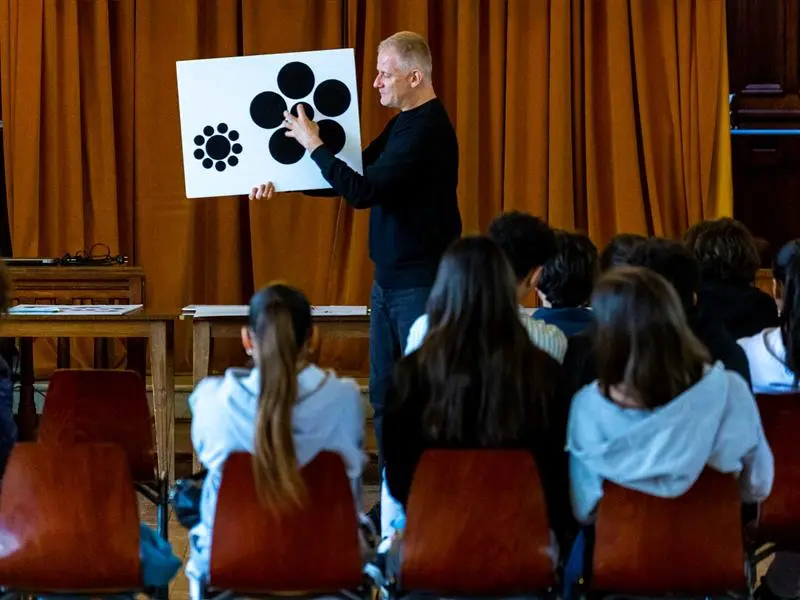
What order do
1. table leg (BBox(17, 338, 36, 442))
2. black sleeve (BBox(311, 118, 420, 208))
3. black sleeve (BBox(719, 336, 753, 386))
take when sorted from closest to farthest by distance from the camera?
black sleeve (BBox(719, 336, 753, 386)) → black sleeve (BBox(311, 118, 420, 208)) → table leg (BBox(17, 338, 36, 442))

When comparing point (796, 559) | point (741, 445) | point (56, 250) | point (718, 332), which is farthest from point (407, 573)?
point (56, 250)

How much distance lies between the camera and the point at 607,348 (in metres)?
2.34

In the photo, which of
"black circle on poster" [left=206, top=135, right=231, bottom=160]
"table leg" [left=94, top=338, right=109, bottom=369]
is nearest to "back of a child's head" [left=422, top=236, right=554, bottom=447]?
"black circle on poster" [left=206, top=135, right=231, bottom=160]

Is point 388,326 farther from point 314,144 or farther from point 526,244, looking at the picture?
point 526,244

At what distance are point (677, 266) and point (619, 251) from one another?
0.37m

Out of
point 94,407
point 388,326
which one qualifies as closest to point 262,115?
point 388,326

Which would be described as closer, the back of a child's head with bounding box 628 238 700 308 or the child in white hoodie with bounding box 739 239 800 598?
the back of a child's head with bounding box 628 238 700 308

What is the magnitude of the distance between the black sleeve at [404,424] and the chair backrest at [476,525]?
0.14m

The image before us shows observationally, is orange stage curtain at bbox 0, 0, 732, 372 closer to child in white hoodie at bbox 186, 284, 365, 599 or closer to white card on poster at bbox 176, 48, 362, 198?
white card on poster at bbox 176, 48, 362, 198

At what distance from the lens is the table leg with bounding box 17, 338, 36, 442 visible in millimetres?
4758

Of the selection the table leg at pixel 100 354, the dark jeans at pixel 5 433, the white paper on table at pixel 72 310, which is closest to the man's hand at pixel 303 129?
the white paper on table at pixel 72 310

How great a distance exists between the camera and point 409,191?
3600 millimetres

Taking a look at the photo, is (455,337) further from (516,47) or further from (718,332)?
(516,47)

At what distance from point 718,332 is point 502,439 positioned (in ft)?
2.33
